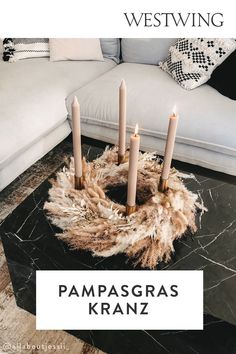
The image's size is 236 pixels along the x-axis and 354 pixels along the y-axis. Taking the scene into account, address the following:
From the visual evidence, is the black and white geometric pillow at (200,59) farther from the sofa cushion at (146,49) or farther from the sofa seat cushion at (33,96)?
the sofa seat cushion at (33,96)

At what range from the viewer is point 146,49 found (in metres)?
1.89

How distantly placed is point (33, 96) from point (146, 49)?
76 cm

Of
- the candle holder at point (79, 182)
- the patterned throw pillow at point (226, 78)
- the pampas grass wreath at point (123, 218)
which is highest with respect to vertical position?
the patterned throw pillow at point (226, 78)

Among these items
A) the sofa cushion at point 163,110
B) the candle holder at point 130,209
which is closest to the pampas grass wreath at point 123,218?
the candle holder at point 130,209

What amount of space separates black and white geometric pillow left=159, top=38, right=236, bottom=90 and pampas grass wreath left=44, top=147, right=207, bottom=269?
83 cm

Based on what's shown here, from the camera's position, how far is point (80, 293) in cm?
86

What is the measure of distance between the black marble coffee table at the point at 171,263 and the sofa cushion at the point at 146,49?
1.16 metres

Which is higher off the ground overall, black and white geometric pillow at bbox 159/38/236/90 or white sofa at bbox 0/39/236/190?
black and white geometric pillow at bbox 159/38/236/90

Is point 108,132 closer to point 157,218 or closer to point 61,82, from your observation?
point 61,82

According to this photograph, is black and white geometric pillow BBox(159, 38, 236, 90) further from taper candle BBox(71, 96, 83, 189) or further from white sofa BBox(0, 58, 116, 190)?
taper candle BBox(71, 96, 83, 189)

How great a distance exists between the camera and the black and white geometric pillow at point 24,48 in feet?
6.07

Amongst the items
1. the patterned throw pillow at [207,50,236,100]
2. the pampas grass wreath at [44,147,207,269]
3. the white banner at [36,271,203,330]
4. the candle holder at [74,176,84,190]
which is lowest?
the white banner at [36,271,203,330]
